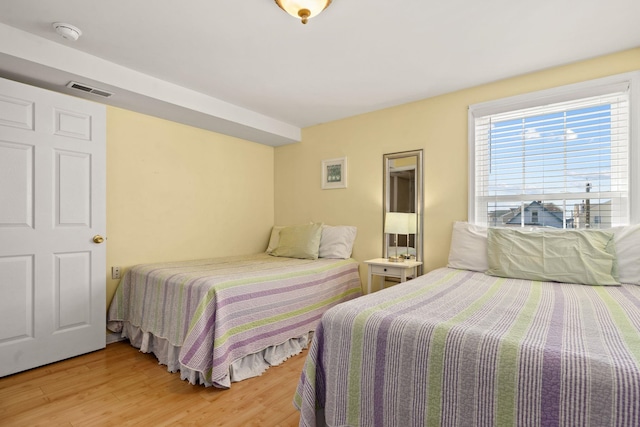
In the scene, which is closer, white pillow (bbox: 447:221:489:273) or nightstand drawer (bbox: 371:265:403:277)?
white pillow (bbox: 447:221:489:273)

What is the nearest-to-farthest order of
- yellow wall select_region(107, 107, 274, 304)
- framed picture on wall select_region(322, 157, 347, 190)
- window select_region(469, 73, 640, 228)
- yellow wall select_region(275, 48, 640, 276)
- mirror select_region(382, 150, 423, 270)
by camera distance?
window select_region(469, 73, 640, 228) < yellow wall select_region(275, 48, 640, 276) < yellow wall select_region(107, 107, 274, 304) < mirror select_region(382, 150, 423, 270) < framed picture on wall select_region(322, 157, 347, 190)

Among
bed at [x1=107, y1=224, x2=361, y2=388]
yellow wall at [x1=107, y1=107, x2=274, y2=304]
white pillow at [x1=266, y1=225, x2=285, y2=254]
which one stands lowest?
bed at [x1=107, y1=224, x2=361, y2=388]

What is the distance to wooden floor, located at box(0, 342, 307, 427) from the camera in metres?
1.78

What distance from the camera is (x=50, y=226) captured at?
7.87ft

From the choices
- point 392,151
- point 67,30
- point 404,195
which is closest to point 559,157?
point 404,195

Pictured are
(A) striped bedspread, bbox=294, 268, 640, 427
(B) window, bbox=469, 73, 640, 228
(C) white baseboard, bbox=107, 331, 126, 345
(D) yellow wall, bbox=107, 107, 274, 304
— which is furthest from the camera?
(D) yellow wall, bbox=107, 107, 274, 304

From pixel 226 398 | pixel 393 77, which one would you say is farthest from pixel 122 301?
pixel 393 77

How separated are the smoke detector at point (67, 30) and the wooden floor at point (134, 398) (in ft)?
7.37

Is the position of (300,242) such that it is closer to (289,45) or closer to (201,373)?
(201,373)

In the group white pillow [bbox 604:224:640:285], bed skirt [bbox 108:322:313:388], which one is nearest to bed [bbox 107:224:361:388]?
bed skirt [bbox 108:322:313:388]

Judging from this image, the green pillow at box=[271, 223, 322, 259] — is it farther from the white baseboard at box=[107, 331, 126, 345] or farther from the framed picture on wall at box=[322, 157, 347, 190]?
the white baseboard at box=[107, 331, 126, 345]

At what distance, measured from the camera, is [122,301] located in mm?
2883

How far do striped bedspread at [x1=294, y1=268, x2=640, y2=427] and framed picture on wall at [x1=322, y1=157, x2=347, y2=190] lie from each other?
2.23 metres

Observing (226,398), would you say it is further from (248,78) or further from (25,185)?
(248,78)
